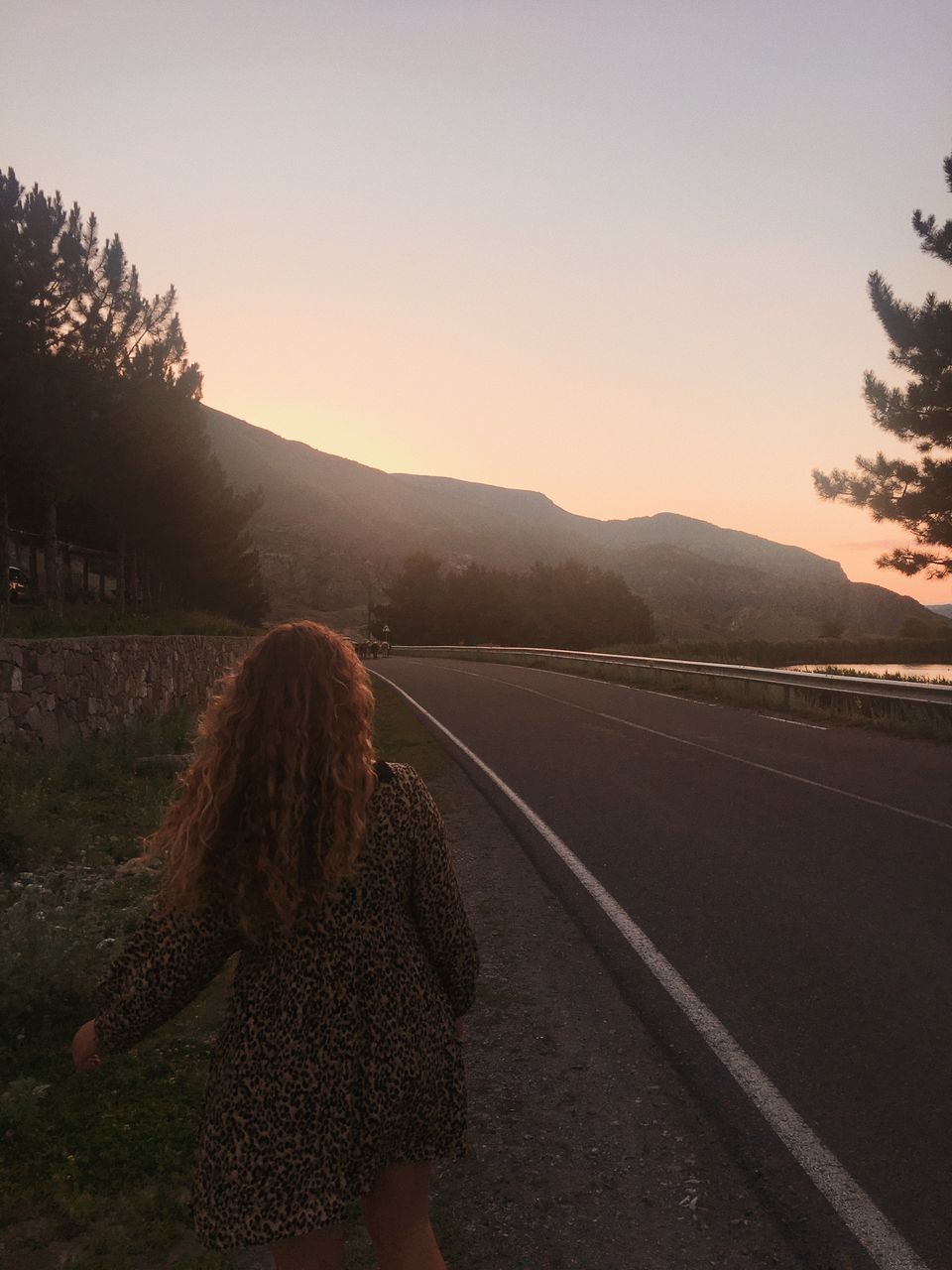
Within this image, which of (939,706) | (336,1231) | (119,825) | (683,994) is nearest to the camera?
(336,1231)

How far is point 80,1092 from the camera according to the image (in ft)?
14.7

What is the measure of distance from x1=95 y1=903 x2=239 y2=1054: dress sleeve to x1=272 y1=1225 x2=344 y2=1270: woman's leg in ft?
1.80

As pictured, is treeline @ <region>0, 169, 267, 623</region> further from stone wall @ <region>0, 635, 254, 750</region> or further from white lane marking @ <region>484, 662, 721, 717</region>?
white lane marking @ <region>484, 662, 721, 717</region>

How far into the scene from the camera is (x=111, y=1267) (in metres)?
3.22

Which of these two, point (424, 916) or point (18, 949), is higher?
point (424, 916)

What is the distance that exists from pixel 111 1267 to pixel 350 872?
1.96 metres

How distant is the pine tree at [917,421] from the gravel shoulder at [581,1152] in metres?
25.8

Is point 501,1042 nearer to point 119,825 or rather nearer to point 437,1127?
point 437,1127

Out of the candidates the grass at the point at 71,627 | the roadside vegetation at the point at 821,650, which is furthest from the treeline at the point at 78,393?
the roadside vegetation at the point at 821,650

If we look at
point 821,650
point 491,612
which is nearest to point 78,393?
point 821,650

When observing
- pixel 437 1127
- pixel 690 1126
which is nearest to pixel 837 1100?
pixel 690 1126

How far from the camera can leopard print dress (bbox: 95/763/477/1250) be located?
2.16 metres

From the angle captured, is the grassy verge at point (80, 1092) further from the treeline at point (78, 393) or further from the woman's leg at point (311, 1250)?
the treeline at point (78, 393)

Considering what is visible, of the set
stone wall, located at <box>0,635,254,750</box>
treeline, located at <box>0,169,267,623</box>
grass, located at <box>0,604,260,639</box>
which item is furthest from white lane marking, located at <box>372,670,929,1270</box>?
treeline, located at <box>0,169,267,623</box>
